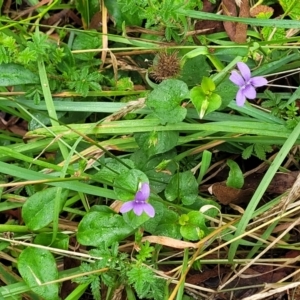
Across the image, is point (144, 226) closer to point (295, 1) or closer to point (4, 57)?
point (4, 57)

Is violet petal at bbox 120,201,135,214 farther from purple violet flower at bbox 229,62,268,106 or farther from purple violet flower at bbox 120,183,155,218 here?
purple violet flower at bbox 229,62,268,106

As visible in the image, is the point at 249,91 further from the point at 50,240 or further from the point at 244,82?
the point at 50,240

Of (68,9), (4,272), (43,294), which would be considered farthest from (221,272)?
(68,9)

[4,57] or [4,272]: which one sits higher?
[4,57]

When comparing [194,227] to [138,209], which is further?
[194,227]

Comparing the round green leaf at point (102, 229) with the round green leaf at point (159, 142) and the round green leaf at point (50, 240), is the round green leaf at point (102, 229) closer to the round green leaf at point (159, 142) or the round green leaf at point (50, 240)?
the round green leaf at point (50, 240)

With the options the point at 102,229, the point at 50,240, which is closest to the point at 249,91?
the point at 102,229

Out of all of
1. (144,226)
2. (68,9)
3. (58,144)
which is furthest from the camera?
(68,9)
